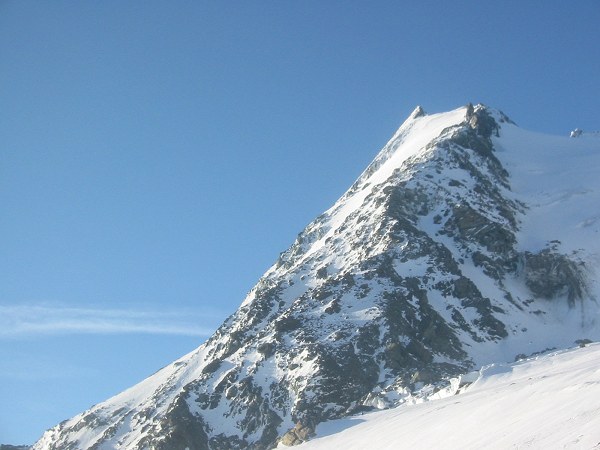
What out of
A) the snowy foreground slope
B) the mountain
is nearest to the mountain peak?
the mountain

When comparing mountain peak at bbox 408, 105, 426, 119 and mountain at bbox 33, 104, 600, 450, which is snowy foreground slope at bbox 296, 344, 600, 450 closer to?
mountain at bbox 33, 104, 600, 450

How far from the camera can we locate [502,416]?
140 ft

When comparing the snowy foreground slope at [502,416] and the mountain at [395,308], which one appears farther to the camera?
the mountain at [395,308]

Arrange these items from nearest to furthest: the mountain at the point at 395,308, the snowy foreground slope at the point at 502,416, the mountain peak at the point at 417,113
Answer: the snowy foreground slope at the point at 502,416 < the mountain at the point at 395,308 < the mountain peak at the point at 417,113

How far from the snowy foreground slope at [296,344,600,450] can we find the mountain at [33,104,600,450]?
22.3 feet

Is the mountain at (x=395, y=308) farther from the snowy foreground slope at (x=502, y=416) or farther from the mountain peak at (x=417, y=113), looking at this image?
the mountain peak at (x=417, y=113)

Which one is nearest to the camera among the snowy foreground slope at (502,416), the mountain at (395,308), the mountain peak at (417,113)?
the snowy foreground slope at (502,416)

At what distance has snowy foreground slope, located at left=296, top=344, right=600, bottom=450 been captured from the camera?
35719 mm

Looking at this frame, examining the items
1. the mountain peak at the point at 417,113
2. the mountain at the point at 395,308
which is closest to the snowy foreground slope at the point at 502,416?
the mountain at the point at 395,308

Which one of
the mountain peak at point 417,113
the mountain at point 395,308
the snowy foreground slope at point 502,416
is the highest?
the mountain peak at point 417,113

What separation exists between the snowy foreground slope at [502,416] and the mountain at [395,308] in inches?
268

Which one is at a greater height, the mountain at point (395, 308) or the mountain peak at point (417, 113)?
the mountain peak at point (417, 113)

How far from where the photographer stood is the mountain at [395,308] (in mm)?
77812

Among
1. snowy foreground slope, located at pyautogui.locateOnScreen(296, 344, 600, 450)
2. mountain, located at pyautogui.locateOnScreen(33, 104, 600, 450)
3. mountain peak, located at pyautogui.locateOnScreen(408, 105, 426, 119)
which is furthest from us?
mountain peak, located at pyautogui.locateOnScreen(408, 105, 426, 119)
